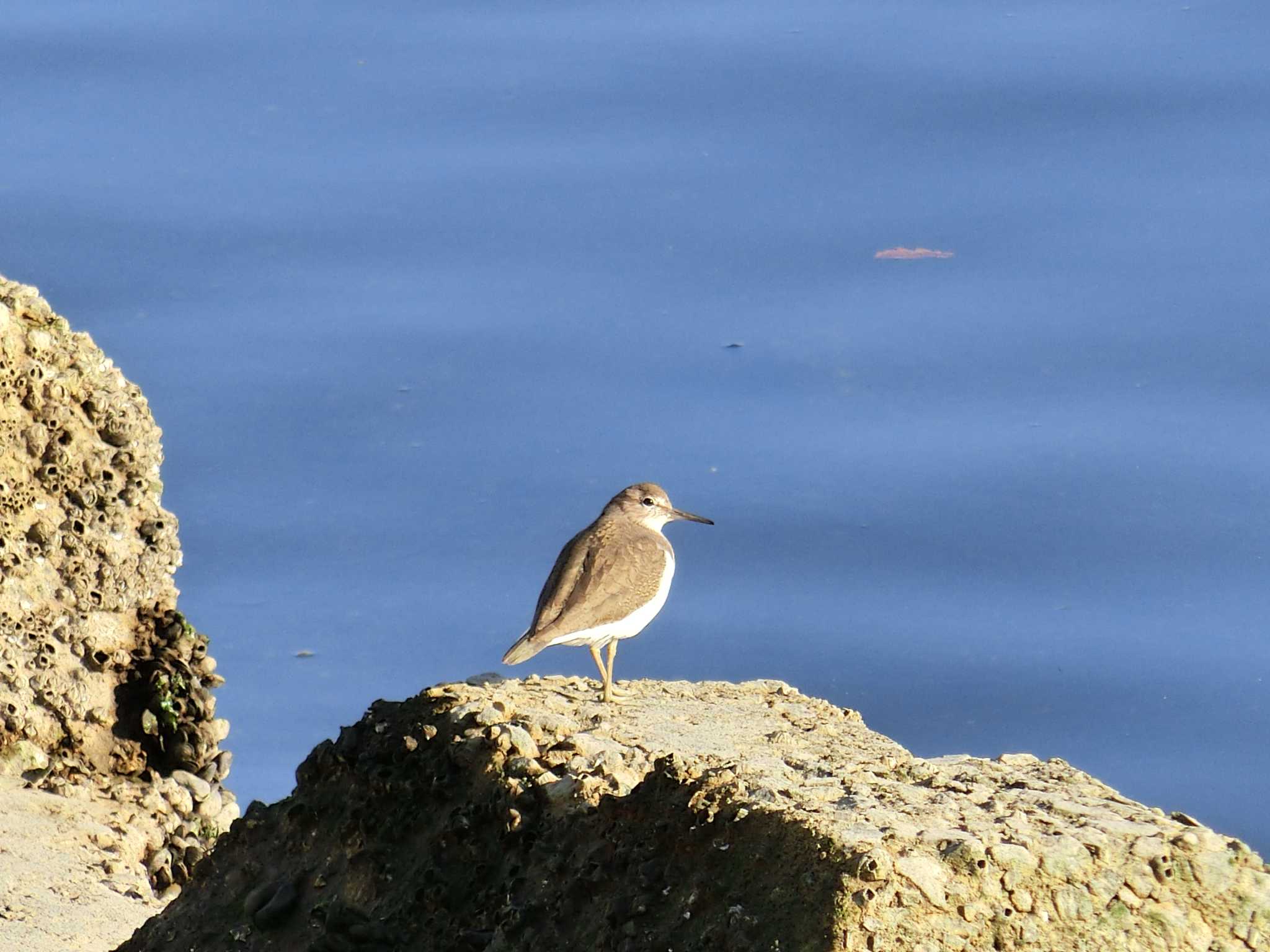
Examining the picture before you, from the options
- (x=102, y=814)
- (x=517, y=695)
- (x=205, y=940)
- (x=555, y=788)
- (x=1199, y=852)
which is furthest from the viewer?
(x=102, y=814)

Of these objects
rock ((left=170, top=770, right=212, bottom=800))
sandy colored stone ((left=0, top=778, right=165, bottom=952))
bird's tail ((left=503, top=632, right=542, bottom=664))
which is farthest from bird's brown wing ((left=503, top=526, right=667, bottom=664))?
sandy colored stone ((left=0, top=778, right=165, bottom=952))

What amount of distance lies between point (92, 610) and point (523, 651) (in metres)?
1.42

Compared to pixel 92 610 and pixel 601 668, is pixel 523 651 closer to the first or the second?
pixel 601 668

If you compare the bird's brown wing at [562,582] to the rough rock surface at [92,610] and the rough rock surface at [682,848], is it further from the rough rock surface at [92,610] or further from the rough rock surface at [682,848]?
the rough rock surface at [682,848]

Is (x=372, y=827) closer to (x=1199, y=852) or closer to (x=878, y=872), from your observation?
(x=878, y=872)

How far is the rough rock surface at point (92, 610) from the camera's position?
6.64 metres

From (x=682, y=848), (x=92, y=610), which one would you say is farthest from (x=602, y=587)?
(x=682, y=848)

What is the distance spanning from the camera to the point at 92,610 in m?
6.85

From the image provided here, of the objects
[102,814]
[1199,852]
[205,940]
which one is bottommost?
[102,814]

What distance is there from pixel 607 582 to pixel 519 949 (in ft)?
9.70

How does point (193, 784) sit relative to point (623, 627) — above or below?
below

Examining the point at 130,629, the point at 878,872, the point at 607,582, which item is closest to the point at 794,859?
the point at 878,872

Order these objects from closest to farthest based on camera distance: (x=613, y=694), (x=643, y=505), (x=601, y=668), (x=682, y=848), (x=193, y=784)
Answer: (x=682, y=848) → (x=613, y=694) → (x=601, y=668) → (x=193, y=784) → (x=643, y=505)

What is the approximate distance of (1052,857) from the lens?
3965 mm
